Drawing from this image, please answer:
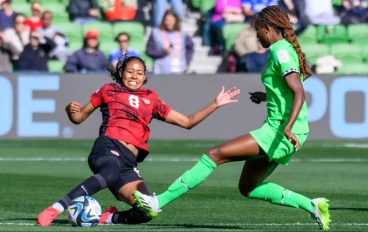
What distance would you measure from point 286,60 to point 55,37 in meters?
13.7

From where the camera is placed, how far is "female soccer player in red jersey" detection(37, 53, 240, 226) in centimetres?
907

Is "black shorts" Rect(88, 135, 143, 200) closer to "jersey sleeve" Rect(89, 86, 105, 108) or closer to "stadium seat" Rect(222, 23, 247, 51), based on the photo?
"jersey sleeve" Rect(89, 86, 105, 108)

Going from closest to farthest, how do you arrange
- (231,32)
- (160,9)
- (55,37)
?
1. (55,37)
2. (231,32)
3. (160,9)

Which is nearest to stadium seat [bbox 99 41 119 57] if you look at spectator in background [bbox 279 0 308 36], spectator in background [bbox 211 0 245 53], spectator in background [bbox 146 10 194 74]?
spectator in background [bbox 146 10 194 74]

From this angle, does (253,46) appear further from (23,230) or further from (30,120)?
(23,230)

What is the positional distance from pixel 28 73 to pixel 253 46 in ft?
15.4

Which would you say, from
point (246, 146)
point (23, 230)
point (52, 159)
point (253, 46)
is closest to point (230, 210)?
point (246, 146)

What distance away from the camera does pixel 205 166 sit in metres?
8.53

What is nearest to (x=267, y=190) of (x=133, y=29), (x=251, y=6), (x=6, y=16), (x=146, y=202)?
(x=146, y=202)

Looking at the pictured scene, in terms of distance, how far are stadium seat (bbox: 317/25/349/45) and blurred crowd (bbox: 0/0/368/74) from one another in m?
0.38

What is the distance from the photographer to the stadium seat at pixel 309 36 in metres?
23.7

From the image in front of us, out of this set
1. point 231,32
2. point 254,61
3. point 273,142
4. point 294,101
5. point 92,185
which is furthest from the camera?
point 231,32

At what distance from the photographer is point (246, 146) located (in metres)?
8.48

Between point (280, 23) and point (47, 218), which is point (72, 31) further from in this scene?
point (47, 218)
